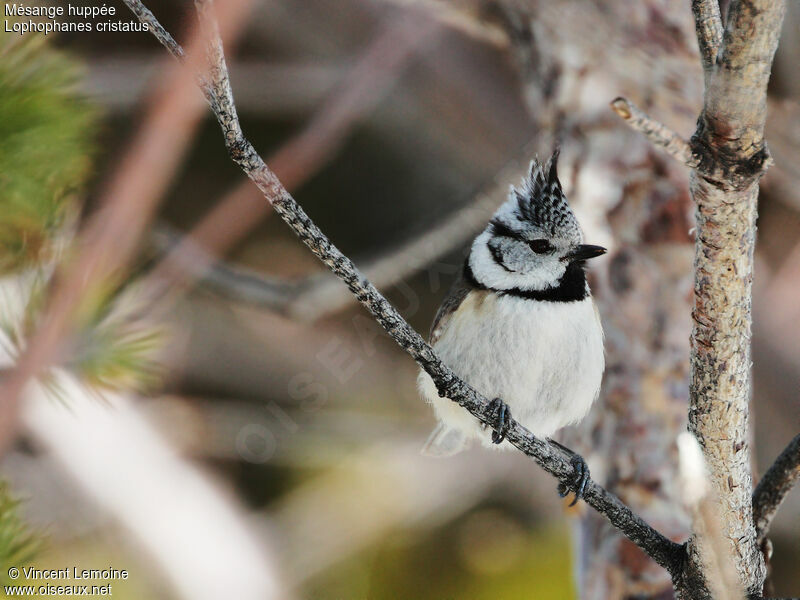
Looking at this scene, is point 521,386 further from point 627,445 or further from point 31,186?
point 31,186

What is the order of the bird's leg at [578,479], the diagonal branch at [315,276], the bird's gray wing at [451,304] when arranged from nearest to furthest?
the bird's leg at [578,479]
the bird's gray wing at [451,304]
the diagonal branch at [315,276]

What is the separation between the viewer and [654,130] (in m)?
1.05

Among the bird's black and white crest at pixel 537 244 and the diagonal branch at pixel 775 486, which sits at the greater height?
the bird's black and white crest at pixel 537 244

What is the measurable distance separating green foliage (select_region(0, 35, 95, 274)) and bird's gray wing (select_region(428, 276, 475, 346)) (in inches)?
43.3

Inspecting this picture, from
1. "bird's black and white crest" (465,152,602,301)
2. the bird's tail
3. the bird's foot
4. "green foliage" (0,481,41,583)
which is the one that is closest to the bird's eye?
"bird's black and white crest" (465,152,602,301)

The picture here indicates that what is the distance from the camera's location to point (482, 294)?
7.10 feet

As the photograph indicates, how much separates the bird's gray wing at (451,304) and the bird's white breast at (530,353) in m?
0.13

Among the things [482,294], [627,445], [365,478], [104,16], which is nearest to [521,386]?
[482,294]

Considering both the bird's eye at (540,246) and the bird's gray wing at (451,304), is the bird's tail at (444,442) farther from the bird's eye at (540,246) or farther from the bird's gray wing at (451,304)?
the bird's eye at (540,246)

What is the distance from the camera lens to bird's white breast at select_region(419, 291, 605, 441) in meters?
2.04

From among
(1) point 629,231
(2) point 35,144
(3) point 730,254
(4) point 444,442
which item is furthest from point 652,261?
(2) point 35,144

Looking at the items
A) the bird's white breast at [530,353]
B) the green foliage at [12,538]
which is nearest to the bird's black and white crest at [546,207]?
the bird's white breast at [530,353]

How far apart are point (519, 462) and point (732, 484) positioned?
90.6 inches

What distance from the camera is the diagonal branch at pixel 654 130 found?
1009 millimetres
